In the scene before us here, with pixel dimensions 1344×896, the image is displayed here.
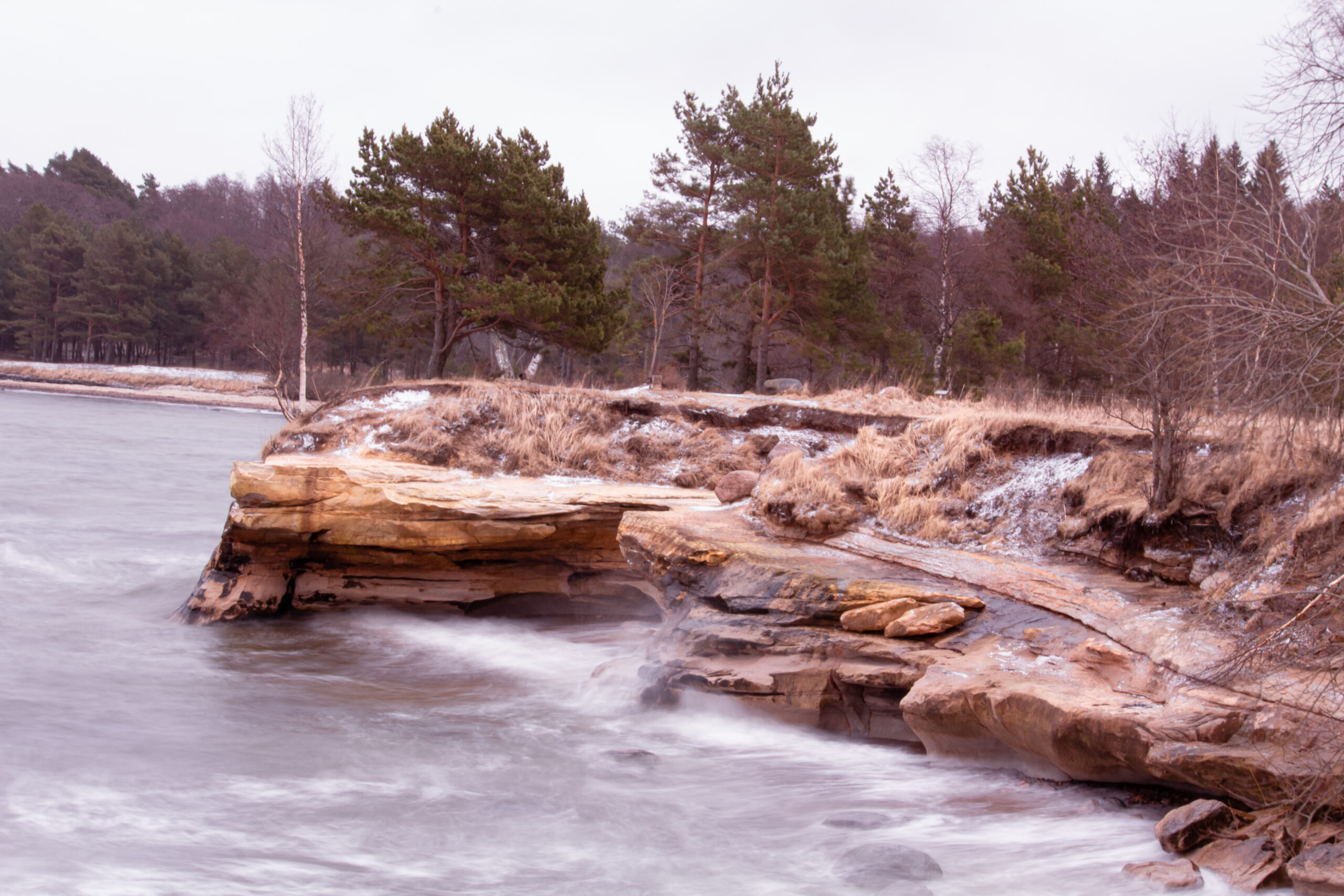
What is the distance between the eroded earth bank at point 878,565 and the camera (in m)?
4.44

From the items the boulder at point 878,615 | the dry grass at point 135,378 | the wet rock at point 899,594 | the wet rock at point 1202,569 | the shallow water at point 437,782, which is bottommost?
the shallow water at point 437,782

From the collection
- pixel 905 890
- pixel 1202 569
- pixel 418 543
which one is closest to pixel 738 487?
pixel 418 543

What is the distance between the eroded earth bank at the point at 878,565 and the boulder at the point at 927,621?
19 mm

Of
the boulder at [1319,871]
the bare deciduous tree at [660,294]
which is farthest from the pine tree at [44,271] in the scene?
the boulder at [1319,871]

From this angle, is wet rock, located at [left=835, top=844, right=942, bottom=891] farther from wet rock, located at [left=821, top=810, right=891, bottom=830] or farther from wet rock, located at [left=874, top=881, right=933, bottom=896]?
wet rock, located at [left=821, top=810, right=891, bottom=830]

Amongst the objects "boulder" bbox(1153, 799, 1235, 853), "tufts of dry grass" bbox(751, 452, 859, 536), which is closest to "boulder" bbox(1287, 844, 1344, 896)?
"boulder" bbox(1153, 799, 1235, 853)

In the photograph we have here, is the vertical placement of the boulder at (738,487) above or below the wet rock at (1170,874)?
above

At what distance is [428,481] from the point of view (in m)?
9.78

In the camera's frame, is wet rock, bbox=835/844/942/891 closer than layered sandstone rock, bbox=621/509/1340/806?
No

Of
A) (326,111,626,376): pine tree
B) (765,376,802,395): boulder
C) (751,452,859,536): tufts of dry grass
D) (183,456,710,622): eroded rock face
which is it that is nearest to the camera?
(751,452,859,536): tufts of dry grass

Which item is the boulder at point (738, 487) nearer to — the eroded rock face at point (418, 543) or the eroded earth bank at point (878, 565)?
the eroded earth bank at point (878, 565)

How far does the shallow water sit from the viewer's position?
487 cm

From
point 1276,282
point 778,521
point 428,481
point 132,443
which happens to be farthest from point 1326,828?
point 132,443

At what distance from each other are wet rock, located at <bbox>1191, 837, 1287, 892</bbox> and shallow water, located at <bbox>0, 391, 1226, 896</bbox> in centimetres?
11
